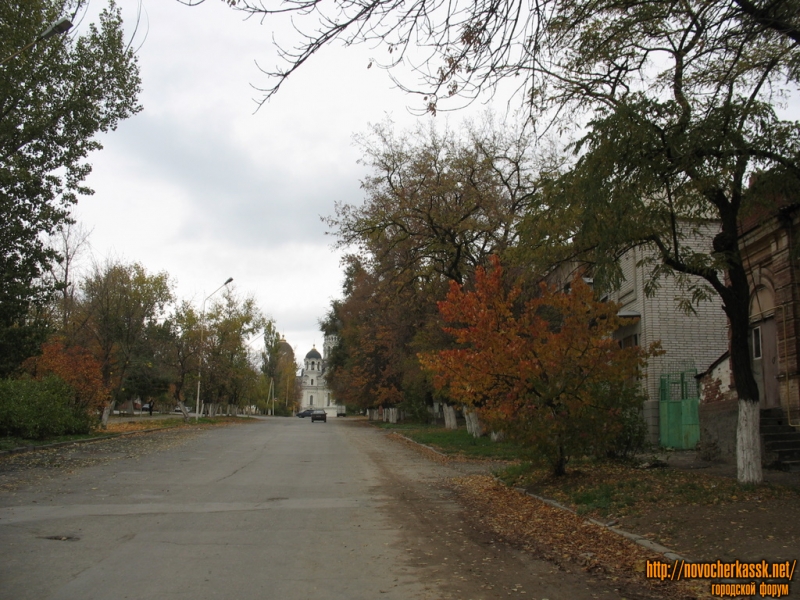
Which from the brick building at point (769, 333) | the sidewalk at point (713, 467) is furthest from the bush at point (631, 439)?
the brick building at point (769, 333)

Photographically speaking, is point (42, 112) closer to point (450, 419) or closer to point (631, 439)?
point (631, 439)

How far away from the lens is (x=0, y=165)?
19.2 metres

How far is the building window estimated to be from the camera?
1600 centimetres

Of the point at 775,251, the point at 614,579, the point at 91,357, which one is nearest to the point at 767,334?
the point at 775,251

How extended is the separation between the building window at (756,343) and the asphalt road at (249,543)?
8629 mm

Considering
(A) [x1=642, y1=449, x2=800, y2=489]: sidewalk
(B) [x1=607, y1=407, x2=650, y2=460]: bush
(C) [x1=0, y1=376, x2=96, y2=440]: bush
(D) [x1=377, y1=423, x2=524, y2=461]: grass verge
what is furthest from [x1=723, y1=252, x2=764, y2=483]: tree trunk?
(C) [x1=0, y1=376, x2=96, y2=440]: bush

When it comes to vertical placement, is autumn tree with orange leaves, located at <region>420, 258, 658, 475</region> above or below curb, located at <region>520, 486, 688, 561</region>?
above

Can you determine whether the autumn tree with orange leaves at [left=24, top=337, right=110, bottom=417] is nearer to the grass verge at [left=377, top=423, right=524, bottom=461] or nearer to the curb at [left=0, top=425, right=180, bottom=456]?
the curb at [left=0, top=425, right=180, bottom=456]

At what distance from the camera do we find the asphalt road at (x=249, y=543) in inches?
234

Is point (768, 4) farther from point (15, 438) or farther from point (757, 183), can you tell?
point (15, 438)

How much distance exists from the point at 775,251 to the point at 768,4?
725 cm

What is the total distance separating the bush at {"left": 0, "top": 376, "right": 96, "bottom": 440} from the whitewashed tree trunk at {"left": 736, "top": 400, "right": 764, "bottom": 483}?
21.4m

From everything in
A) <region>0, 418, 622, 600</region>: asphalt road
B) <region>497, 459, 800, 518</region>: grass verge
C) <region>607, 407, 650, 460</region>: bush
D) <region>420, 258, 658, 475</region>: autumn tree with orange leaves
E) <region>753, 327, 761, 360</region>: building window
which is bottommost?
<region>0, 418, 622, 600</region>: asphalt road

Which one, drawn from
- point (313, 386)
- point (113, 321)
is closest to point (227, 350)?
point (113, 321)
